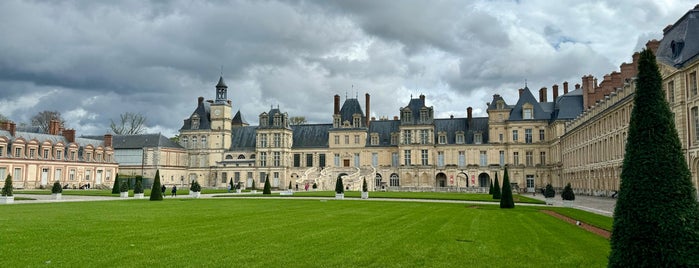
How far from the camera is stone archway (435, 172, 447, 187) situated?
64.5m

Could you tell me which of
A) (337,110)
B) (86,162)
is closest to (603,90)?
(337,110)

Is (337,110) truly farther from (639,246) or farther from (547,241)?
(639,246)

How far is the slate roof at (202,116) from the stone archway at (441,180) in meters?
32.8

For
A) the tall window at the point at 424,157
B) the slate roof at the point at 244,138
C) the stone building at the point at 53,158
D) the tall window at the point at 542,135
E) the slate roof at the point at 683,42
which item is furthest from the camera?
the slate roof at the point at 244,138

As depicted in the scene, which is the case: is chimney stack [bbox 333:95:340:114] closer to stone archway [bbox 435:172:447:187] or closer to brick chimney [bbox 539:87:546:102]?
stone archway [bbox 435:172:447:187]

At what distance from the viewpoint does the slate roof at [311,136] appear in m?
70.2

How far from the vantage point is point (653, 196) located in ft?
21.8

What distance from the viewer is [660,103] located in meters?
7.01

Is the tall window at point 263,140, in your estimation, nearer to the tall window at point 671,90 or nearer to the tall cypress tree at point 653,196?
the tall window at point 671,90

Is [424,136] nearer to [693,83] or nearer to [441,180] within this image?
[441,180]

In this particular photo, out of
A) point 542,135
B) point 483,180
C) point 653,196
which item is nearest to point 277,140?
point 483,180

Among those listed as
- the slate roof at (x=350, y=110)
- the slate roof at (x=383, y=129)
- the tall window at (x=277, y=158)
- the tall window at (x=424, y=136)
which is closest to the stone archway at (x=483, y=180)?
the tall window at (x=424, y=136)

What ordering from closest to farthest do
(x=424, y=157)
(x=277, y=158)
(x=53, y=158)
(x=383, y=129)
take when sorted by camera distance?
(x=53, y=158) → (x=424, y=157) → (x=277, y=158) → (x=383, y=129)

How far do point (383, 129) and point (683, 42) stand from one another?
42.2 m
